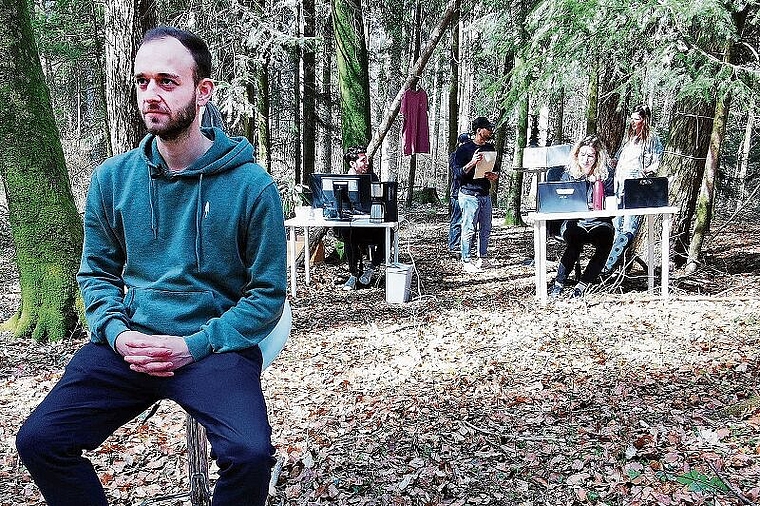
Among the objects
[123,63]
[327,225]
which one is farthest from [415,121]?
[123,63]

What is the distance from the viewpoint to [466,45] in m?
18.1

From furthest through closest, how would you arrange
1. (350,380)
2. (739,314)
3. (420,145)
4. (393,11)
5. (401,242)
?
(393,11) → (401,242) → (420,145) → (739,314) → (350,380)

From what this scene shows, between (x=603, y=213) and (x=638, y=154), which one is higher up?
(x=638, y=154)

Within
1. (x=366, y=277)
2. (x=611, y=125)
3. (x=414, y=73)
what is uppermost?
(x=414, y=73)

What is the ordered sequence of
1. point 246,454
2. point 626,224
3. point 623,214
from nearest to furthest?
1. point 246,454
2. point 623,214
3. point 626,224

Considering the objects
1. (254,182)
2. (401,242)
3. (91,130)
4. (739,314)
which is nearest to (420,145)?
(401,242)

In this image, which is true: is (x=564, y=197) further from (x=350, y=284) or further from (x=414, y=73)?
(x=414, y=73)

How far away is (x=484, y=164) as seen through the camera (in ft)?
27.5

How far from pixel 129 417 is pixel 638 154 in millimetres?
6343

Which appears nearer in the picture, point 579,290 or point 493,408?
point 493,408

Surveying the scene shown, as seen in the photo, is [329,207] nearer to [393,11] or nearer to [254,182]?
[254,182]

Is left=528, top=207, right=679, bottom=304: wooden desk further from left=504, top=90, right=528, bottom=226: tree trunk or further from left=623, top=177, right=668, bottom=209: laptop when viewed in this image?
left=504, top=90, right=528, bottom=226: tree trunk

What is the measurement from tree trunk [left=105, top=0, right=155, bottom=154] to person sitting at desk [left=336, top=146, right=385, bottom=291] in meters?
3.66

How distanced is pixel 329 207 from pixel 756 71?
4.42m
